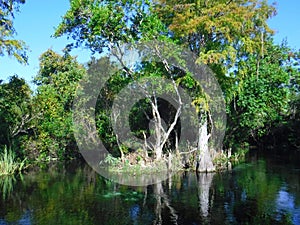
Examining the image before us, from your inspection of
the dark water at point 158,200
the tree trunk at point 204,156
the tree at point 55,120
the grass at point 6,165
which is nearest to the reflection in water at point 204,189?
the dark water at point 158,200

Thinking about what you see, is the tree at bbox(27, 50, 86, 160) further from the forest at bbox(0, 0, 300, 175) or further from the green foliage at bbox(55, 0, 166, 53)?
the green foliage at bbox(55, 0, 166, 53)

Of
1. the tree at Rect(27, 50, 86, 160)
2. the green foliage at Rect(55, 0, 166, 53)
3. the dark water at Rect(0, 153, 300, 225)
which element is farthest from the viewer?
the tree at Rect(27, 50, 86, 160)

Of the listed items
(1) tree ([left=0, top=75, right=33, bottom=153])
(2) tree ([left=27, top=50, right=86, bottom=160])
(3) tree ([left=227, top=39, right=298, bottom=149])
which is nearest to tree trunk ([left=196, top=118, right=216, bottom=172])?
(3) tree ([left=227, top=39, right=298, bottom=149])

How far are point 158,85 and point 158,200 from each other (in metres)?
8.42

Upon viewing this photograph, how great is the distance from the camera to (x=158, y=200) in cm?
1237

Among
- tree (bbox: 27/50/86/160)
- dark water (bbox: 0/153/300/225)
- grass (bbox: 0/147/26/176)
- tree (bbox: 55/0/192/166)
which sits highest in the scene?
tree (bbox: 55/0/192/166)

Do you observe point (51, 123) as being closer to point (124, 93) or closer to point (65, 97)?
point (65, 97)

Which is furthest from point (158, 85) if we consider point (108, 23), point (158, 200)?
point (158, 200)

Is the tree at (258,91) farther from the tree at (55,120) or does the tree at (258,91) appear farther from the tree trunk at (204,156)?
the tree at (55,120)

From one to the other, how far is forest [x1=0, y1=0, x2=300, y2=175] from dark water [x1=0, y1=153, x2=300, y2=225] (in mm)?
3001

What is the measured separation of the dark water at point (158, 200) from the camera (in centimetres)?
1009

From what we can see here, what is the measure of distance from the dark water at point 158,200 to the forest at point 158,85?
3001 millimetres

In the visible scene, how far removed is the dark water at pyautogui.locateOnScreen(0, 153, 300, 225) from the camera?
33.1 ft

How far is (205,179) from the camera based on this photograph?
16.6 meters
